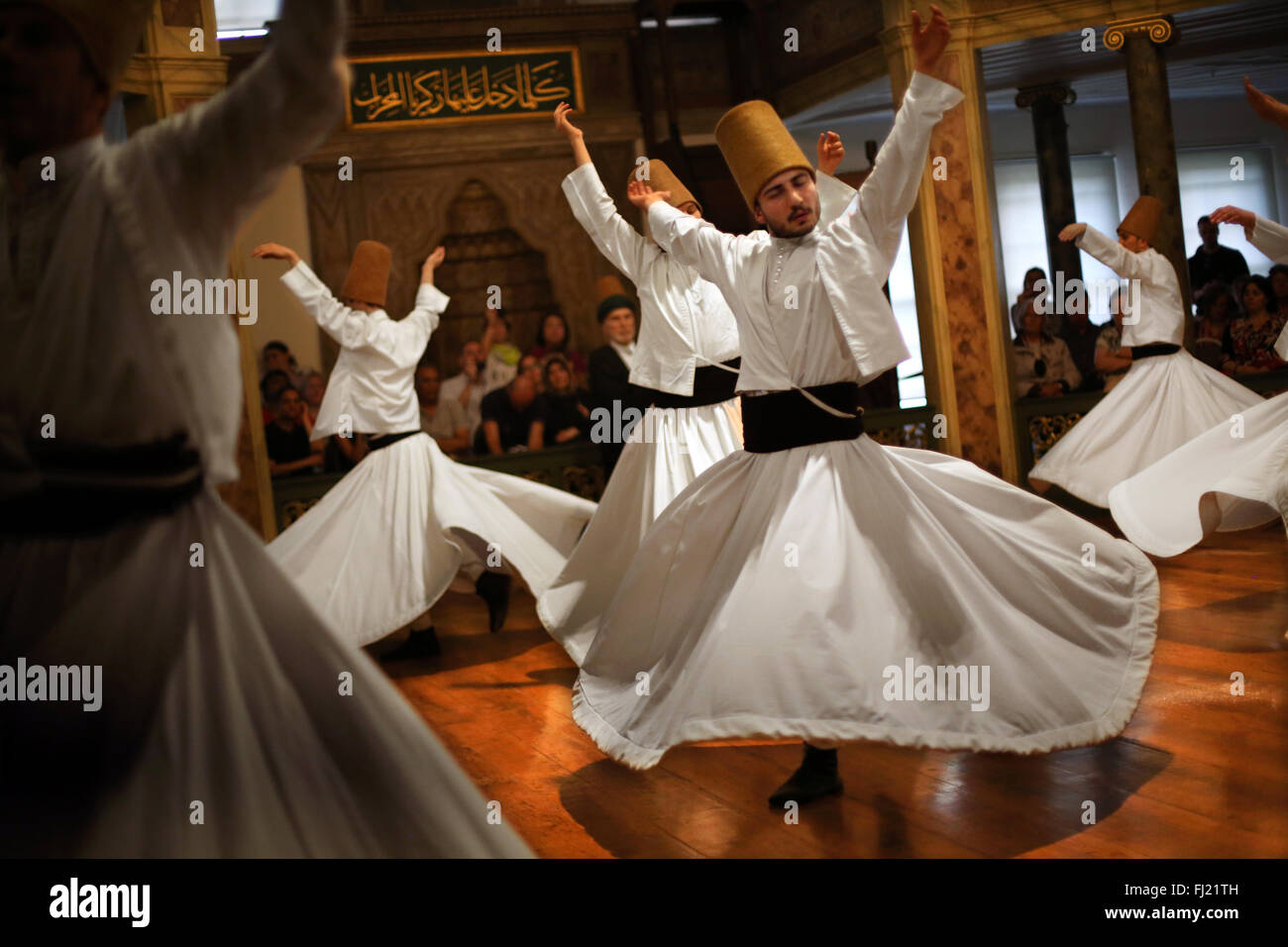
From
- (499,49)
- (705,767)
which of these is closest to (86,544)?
(705,767)

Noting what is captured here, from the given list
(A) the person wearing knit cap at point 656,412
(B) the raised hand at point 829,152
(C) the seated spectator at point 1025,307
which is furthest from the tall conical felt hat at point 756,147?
(C) the seated spectator at point 1025,307

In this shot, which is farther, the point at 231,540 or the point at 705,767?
the point at 705,767

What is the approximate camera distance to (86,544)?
152 cm

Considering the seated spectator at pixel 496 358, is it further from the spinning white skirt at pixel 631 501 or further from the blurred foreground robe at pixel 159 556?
the blurred foreground robe at pixel 159 556

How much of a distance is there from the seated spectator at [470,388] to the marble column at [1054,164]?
19.9ft

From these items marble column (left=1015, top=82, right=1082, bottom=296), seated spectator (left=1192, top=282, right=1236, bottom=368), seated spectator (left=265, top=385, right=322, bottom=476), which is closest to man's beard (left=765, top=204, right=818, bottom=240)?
seated spectator (left=265, top=385, right=322, bottom=476)

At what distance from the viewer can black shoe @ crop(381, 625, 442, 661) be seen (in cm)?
541

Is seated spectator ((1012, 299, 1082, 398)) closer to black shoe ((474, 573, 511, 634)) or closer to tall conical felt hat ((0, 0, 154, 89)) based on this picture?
black shoe ((474, 573, 511, 634))

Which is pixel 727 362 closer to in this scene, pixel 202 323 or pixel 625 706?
pixel 625 706

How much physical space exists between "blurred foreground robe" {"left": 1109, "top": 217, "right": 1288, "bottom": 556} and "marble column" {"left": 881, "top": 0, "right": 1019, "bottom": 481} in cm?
343

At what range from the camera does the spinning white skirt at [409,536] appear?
5.00 meters

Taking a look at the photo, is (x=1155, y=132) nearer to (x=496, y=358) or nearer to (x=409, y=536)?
(x=496, y=358)

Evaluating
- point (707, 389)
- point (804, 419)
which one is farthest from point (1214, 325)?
point (804, 419)
